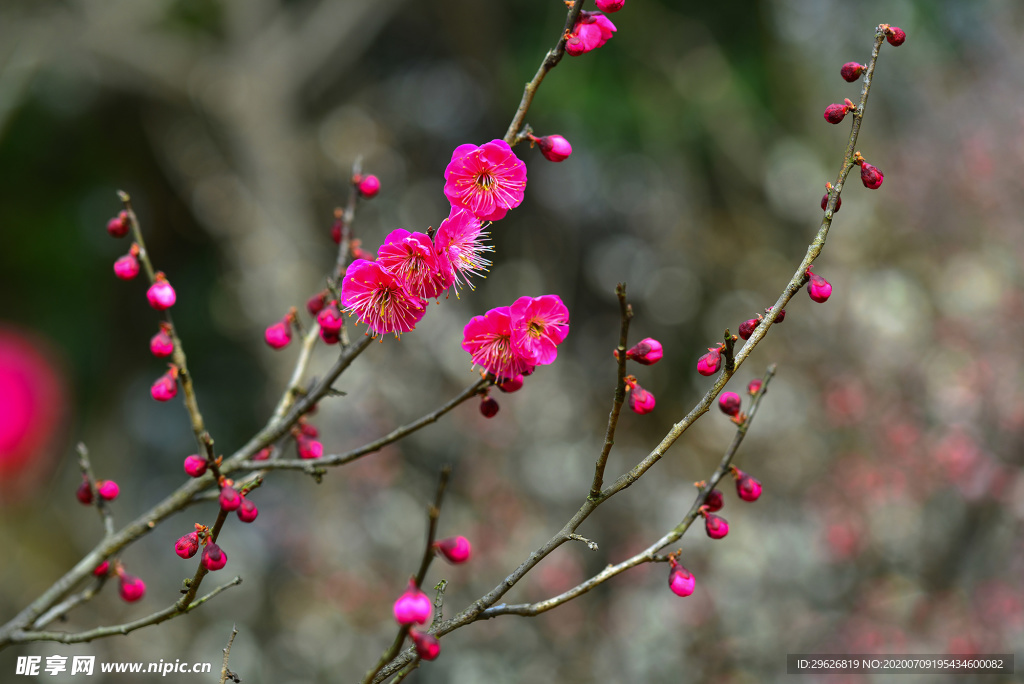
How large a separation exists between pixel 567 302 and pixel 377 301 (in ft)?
14.1

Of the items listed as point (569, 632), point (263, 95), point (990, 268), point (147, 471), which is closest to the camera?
point (569, 632)

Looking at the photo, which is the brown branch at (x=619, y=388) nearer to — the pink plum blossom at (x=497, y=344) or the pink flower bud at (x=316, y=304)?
the pink plum blossom at (x=497, y=344)

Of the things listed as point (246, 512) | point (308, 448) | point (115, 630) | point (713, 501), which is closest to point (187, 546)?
point (246, 512)

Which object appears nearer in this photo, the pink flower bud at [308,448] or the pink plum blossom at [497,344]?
the pink plum blossom at [497,344]

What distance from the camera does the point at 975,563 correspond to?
2977 millimetres

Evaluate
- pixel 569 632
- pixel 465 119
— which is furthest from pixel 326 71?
pixel 569 632

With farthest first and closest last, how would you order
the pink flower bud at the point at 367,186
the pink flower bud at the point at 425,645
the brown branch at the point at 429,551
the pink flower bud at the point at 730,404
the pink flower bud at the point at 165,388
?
the pink flower bud at the point at 367,186 → the pink flower bud at the point at 165,388 → the pink flower bud at the point at 730,404 → the pink flower bud at the point at 425,645 → the brown branch at the point at 429,551

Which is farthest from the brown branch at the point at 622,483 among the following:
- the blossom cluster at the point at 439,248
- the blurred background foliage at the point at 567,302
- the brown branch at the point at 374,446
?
the blurred background foliage at the point at 567,302

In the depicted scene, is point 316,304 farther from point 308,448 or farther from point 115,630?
point 115,630

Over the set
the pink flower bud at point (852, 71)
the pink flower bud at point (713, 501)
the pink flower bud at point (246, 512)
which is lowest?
the pink flower bud at point (246, 512)

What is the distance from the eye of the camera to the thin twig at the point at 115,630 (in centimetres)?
97

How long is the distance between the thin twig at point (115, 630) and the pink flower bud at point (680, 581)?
2.00ft

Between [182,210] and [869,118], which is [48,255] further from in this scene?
[869,118]

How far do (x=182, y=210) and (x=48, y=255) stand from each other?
1273 millimetres
